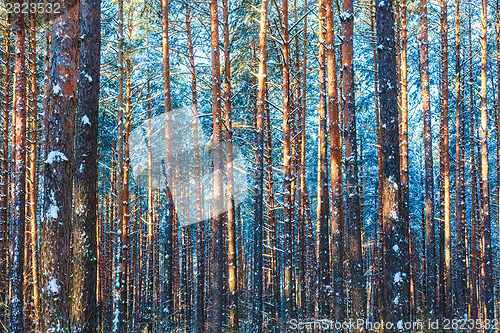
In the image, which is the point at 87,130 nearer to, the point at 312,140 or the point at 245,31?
the point at 245,31

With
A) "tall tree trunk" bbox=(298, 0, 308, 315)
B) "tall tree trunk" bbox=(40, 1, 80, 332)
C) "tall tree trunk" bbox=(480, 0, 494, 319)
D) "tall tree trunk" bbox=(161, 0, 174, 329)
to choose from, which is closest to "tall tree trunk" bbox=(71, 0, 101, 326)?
"tall tree trunk" bbox=(40, 1, 80, 332)

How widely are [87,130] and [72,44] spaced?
1458 millimetres

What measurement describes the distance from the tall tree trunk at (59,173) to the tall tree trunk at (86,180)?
30 cm

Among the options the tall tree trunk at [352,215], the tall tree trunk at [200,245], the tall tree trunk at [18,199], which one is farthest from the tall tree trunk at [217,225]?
the tall tree trunk at [18,199]

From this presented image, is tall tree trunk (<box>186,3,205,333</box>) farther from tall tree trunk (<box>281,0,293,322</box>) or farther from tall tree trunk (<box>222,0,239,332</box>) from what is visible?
tall tree trunk (<box>281,0,293,322</box>)

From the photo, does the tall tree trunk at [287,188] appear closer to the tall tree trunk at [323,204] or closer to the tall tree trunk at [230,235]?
the tall tree trunk at [323,204]

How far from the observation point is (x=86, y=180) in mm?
7367

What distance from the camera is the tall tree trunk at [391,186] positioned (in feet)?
26.6

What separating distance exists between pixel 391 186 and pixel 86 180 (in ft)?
18.7

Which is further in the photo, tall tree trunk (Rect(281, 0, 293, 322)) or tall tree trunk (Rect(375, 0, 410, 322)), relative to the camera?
tall tree trunk (Rect(281, 0, 293, 322))

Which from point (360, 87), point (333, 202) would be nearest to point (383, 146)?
point (333, 202)

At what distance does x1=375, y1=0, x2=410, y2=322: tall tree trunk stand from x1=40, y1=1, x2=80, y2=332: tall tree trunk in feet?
19.0

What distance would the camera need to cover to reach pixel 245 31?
52.1ft

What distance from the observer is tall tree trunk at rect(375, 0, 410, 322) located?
8.11 meters
